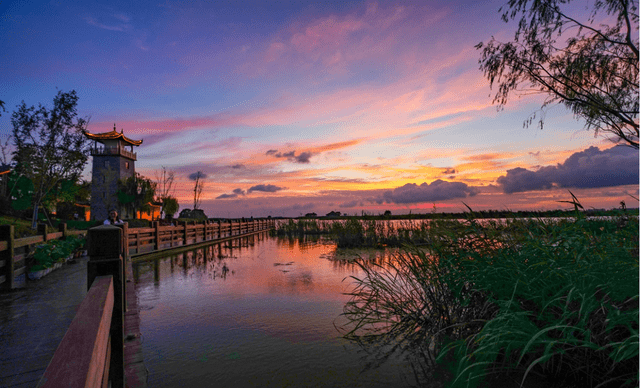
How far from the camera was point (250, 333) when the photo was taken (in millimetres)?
5742

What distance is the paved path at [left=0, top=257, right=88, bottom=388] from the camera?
145 inches

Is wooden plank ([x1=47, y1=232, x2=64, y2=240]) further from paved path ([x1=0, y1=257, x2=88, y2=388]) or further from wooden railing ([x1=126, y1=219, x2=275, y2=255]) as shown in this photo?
paved path ([x1=0, y1=257, x2=88, y2=388])

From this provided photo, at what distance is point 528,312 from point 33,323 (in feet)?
21.7

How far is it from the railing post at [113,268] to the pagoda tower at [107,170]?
4416 cm

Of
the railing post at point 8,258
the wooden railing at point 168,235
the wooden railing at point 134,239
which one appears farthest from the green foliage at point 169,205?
the railing post at point 8,258

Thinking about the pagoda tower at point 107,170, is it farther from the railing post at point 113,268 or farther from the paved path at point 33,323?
the railing post at point 113,268

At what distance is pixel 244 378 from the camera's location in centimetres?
420

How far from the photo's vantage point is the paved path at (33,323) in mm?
3684

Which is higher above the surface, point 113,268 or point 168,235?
point 113,268

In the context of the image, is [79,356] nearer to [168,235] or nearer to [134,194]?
[168,235]

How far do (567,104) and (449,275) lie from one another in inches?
471

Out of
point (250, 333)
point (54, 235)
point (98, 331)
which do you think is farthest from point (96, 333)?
point (54, 235)

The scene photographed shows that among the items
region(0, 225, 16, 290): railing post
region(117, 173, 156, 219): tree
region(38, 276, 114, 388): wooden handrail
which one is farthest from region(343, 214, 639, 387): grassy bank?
region(117, 173, 156, 219): tree

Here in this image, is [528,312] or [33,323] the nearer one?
[528,312]
